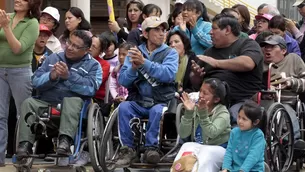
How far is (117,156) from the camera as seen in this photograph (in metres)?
9.29

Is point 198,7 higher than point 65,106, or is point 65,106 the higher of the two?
point 198,7

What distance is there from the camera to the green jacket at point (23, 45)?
988 cm

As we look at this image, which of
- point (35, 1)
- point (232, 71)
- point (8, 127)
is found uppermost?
point (35, 1)

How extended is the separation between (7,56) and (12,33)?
0.93ft

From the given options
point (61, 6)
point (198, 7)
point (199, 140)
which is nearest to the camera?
point (199, 140)

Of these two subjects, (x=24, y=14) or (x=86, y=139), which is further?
(x=24, y=14)

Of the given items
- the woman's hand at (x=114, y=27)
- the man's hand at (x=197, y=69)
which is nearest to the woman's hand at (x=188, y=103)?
the man's hand at (x=197, y=69)

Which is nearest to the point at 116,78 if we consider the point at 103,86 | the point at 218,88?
the point at 103,86

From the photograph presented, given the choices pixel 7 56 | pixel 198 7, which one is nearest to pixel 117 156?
pixel 7 56

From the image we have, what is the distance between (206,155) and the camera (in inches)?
312

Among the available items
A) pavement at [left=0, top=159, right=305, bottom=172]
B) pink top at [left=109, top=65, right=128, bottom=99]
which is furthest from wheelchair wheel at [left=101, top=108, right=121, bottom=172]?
pink top at [left=109, top=65, right=128, bottom=99]

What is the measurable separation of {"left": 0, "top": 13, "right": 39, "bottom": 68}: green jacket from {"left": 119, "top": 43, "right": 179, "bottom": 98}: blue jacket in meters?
1.22

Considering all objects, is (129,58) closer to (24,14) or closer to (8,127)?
(24,14)

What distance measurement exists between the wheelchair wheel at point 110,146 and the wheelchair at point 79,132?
0.08m
